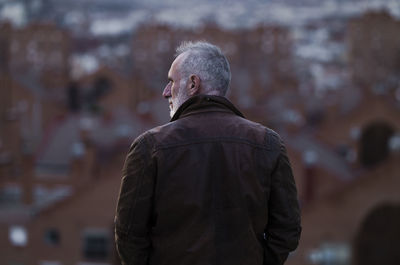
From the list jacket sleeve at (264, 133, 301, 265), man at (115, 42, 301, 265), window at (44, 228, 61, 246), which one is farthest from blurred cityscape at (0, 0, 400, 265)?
man at (115, 42, 301, 265)

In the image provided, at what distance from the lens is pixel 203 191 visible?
9.82 feet

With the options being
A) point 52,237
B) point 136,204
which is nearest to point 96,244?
point 52,237

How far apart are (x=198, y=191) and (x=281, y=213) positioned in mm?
423

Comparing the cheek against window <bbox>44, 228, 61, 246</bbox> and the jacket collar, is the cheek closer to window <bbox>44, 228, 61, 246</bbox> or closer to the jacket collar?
the jacket collar

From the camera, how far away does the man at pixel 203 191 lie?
9.82 ft

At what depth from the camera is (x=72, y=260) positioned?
1916cm

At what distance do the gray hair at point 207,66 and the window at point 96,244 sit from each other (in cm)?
1649

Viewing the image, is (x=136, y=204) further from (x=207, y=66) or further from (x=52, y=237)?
(x=52, y=237)

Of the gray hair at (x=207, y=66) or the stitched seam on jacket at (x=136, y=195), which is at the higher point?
the gray hair at (x=207, y=66)

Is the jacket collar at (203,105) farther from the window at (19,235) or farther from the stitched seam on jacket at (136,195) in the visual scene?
the window at (19,235)

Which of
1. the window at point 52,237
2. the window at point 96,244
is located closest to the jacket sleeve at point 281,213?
the window at point 96,244

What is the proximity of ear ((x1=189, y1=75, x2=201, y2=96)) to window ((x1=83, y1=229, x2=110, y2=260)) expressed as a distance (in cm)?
1647

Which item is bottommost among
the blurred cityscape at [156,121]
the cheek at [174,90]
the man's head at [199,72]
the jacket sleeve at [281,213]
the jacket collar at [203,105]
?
the blurred cityscape at [156,121]

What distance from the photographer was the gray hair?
3.16m
